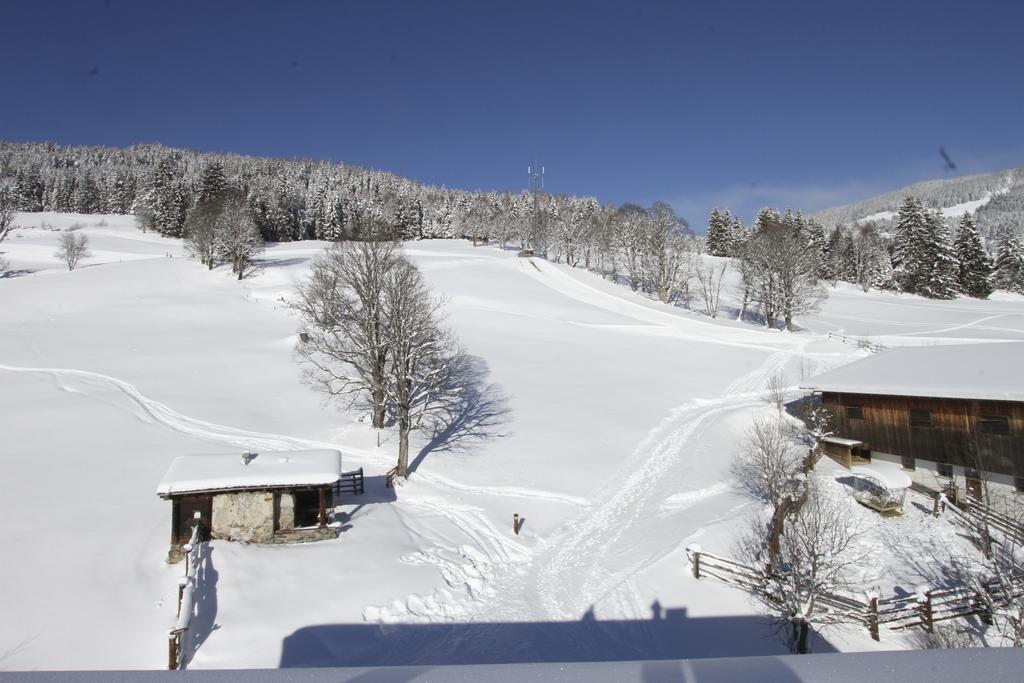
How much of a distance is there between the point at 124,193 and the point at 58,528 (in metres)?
127

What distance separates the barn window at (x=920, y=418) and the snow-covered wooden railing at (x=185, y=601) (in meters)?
28.0

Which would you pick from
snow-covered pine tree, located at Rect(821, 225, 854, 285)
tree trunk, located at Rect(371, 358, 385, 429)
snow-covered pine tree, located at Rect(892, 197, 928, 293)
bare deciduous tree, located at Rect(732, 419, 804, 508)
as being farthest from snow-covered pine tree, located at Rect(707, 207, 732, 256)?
tree trunk, located at Rect(371, 358, 385, 429)

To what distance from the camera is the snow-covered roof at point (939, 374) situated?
21.6 metres

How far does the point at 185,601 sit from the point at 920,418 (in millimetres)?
28121

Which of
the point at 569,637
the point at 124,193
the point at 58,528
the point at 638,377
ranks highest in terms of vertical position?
the point at 124,193

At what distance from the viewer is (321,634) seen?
12.3 meters

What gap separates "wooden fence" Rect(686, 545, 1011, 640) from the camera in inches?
560

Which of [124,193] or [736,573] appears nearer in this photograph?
[736,573]

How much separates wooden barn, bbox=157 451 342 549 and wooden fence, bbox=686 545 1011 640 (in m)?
11.9

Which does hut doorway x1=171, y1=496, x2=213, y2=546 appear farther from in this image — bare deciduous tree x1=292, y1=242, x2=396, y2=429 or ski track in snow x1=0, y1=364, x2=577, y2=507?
bare deciduous tree x1=292, y1=242, x2=396, y2=429

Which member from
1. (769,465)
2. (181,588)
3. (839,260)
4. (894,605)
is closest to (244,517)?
(181,588)

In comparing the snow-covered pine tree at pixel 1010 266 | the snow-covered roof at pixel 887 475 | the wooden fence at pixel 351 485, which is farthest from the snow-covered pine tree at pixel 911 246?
the wooden fence at pixel 351 485

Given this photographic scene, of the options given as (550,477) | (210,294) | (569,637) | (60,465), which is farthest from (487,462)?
(210,294)

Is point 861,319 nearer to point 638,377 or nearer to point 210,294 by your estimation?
point 638,377
